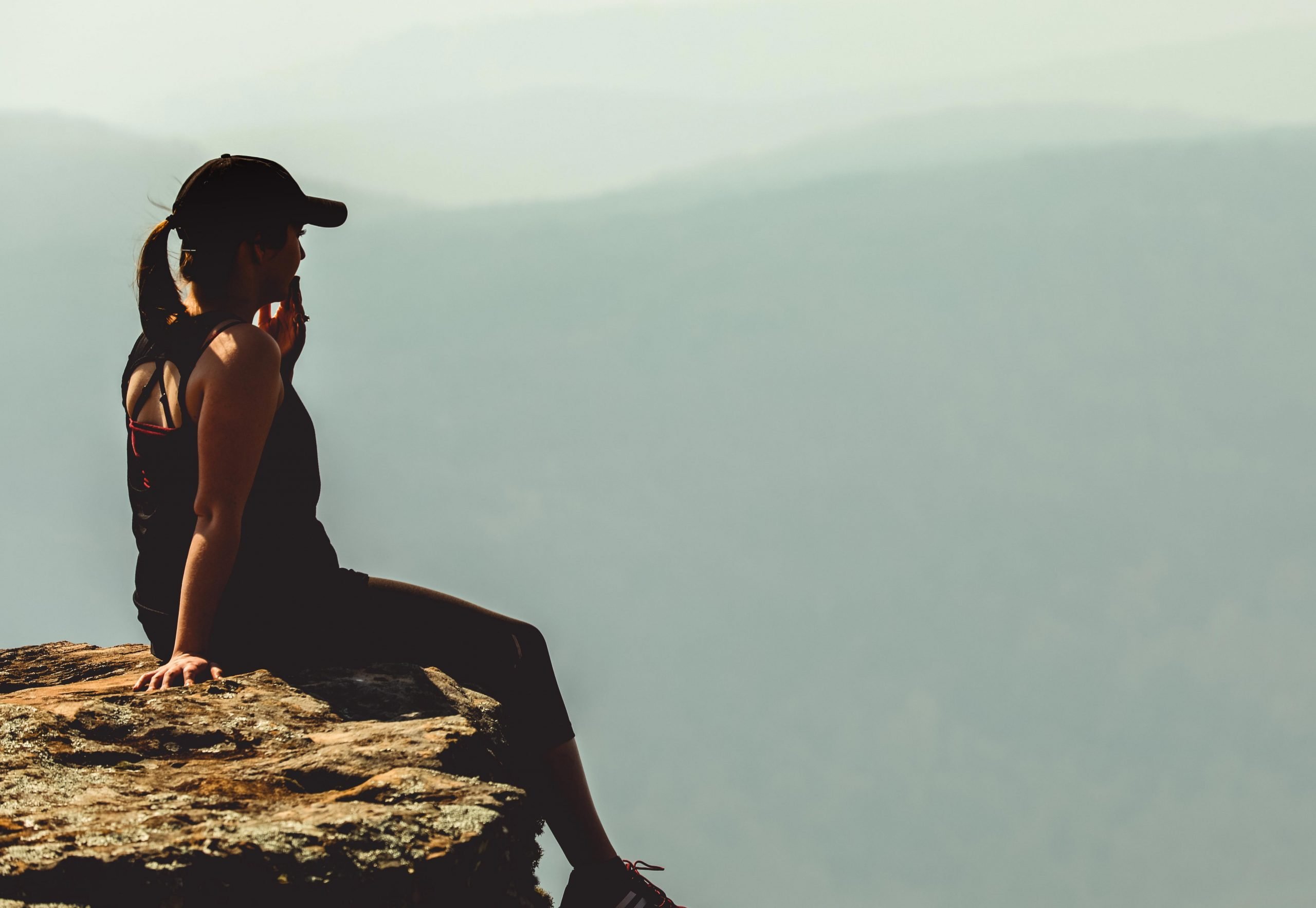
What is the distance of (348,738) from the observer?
3609 mm

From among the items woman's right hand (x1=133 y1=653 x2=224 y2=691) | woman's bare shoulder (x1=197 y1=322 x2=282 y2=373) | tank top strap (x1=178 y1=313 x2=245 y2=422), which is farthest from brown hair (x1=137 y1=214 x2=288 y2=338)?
woman's right hand (x1=133 y1=653 x2=224 y2=691)

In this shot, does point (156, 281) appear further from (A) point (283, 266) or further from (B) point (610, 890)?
(B) point (610, 890)

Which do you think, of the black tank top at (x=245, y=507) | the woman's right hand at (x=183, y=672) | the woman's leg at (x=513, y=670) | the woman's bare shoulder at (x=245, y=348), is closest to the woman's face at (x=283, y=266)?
the black tank top at (x=245, y=507)

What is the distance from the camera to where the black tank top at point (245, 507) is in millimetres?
3949

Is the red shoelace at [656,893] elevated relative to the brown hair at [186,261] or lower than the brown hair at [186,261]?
lower

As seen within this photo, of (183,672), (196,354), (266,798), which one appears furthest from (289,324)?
(266,798)

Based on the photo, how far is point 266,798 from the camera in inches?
128

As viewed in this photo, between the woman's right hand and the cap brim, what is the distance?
Result: 1.53 m

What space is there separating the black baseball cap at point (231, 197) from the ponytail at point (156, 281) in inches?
3.0

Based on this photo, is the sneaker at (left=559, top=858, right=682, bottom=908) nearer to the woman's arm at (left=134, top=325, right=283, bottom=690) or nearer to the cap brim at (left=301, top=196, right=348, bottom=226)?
the woman's arm at (left=134, top=325, right=283, bottom=690)

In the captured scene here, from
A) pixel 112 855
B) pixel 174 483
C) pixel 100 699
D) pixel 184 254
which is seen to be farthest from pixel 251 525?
pixel 112 855

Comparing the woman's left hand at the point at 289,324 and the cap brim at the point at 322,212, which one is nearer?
the cap brim at the point at 322,212

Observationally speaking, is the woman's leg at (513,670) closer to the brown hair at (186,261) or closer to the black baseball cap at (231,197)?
the brown hair at (186,261)

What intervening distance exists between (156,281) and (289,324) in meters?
0.75
